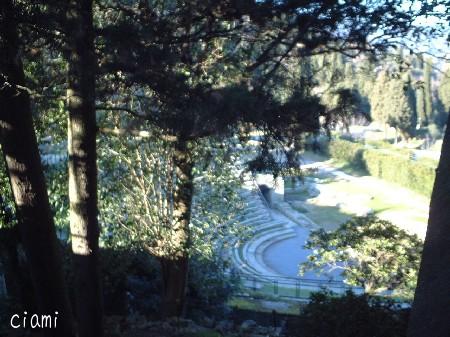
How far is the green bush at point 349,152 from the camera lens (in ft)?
147

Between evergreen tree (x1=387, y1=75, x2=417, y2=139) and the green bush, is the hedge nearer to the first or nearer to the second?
the green bush

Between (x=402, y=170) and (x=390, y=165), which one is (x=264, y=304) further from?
(x=390, y=165)

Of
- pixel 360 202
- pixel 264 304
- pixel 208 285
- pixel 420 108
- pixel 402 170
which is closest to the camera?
pixel 208 285

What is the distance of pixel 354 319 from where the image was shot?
5.33 metres

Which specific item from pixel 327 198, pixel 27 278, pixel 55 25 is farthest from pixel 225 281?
pixel 327 198

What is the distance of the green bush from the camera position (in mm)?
44906

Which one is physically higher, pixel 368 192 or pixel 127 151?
pixel 127 151

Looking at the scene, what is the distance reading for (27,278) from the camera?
20.9 ft

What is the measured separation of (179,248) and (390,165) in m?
34.8

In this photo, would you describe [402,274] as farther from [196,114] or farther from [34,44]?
[34,44]

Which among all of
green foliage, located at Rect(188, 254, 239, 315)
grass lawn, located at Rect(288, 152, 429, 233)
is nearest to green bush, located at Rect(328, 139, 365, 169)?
grass lawn, located at Rect(288, 152, 429, 233)

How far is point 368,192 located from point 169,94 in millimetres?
34070

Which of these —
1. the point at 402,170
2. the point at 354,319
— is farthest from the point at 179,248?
the point at 402,170

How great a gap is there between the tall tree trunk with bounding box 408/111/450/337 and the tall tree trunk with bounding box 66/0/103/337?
9.44 feet
